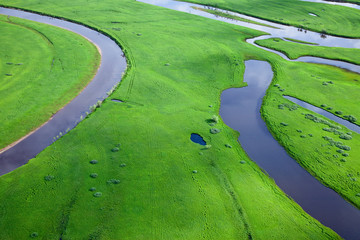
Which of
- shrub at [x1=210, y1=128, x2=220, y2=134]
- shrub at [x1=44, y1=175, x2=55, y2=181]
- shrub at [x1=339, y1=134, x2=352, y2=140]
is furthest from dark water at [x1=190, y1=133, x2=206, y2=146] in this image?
shrub at [x1=339, y1=134, x2=352, y2=140]

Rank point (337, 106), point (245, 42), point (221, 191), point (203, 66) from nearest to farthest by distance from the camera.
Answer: point (221, 191) < point (337, 106) < point (203, 66) < point (245, 42)

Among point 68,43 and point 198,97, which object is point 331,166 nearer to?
point 198,97

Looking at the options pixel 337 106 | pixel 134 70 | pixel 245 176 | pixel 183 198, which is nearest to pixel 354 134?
pixel 337 106

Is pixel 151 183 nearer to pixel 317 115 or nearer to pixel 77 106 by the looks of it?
pixel 77 106

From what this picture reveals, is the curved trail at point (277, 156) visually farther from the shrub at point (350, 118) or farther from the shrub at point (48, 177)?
the shrub at point (48, 177)

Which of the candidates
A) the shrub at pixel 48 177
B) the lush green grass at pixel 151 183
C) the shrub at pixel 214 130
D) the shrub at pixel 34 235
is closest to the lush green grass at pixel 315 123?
the lush green grass at pixel 151 183

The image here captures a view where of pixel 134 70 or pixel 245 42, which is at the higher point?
pixel 245 42
